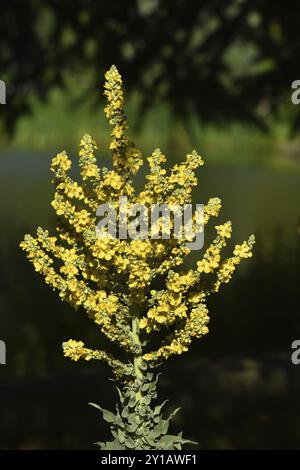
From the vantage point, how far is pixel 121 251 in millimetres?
4562

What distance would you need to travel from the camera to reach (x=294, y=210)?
17.2 m

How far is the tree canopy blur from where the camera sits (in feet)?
30.7

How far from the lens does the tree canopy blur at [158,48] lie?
9344mm

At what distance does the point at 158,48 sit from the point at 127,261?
17.5 feet

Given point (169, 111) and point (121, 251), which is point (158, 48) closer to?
point (169, 111)

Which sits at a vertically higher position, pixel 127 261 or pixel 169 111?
pixel 169 111

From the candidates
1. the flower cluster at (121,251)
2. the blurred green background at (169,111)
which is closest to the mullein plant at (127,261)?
the flower cluster at (121,251)

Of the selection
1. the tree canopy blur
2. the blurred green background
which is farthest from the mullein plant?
the tree canopy blur

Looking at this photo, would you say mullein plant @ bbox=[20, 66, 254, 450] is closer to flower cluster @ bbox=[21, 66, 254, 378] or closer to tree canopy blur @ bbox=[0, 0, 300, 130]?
flower cluster @ bbox=[21, 66, 254, 378]

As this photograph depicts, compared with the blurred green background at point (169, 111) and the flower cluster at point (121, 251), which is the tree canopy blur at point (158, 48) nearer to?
the blurred green background at point (169, 111)

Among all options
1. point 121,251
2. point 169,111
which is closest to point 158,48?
point 169,111
